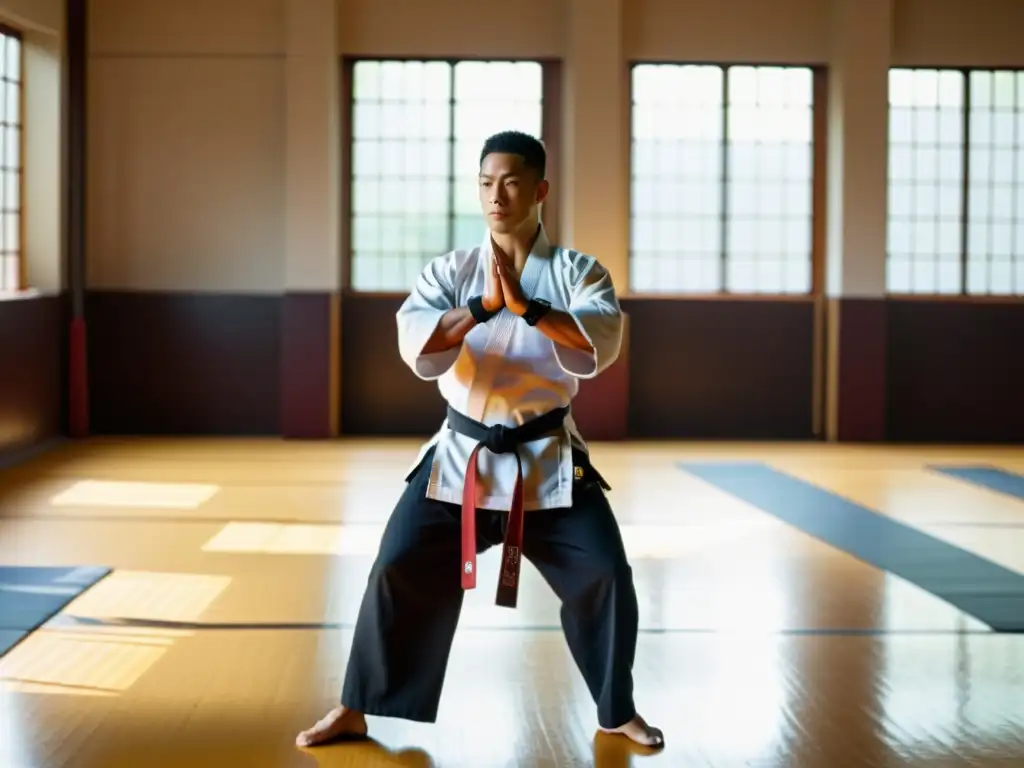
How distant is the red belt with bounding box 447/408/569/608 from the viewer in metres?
3.36

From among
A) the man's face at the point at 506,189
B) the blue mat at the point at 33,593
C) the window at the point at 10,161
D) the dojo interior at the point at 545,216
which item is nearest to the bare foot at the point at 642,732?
the man's face at the point at 506,189

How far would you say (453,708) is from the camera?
3818 mm

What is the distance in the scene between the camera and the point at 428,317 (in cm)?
331

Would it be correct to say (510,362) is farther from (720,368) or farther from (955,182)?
(955,182)

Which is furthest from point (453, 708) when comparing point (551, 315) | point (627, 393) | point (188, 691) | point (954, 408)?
point (954, 408)

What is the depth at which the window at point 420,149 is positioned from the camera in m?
10.4

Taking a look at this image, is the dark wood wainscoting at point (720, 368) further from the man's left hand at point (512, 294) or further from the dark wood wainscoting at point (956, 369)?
the man's left hand at point (512, 294)

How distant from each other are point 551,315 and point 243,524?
12.3 ft

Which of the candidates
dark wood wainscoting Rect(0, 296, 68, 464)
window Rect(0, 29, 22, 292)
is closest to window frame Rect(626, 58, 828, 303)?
dark wood wainscoting Rect(0, 296, 68, 464)

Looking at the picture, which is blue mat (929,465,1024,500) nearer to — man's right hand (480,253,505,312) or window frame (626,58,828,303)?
window frame (626,58,828,303)

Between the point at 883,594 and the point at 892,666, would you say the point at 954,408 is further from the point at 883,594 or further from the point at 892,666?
the point at 892,666

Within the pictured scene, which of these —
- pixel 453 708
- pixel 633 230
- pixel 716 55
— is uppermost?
pixel 716 55

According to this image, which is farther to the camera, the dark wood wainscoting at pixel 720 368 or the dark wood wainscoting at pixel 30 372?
the dark wood wainscoting at pixel 720 368

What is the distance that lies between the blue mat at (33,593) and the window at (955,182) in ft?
21.8
